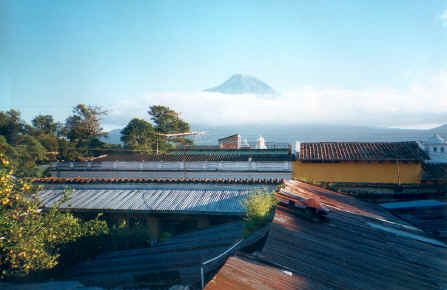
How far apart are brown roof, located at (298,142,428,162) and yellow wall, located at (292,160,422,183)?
0.32 metres

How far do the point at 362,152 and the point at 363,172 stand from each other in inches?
56.6

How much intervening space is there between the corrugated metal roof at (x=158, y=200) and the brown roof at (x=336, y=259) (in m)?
3.58

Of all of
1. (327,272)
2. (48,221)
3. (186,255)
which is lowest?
(186,255)

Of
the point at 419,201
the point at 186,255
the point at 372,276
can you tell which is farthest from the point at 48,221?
the point at 419,201

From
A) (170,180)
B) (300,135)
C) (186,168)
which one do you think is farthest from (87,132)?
(300,135)

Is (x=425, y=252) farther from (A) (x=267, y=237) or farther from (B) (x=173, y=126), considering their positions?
(B) (x=173, y=126)

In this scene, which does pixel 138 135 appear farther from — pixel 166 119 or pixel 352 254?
pixel 352 254

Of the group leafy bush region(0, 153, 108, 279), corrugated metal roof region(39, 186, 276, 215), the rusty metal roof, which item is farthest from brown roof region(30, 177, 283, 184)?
the rusty metal roof

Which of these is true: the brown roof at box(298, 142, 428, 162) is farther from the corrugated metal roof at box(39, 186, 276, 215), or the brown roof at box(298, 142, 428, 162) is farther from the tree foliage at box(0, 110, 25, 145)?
the tree foliage at box(0, 110, 25, 145)

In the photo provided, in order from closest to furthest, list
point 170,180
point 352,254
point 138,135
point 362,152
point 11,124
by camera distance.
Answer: point 352,254 → point 170,180 → point 362,152 → point 11,124 → point 138,135

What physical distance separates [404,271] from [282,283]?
182 cm

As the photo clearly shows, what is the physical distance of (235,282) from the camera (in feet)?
7.85

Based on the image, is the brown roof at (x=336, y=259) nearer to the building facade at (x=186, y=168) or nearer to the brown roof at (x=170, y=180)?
the brown roof at (x=170, y=180)

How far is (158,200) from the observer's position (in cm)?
872
